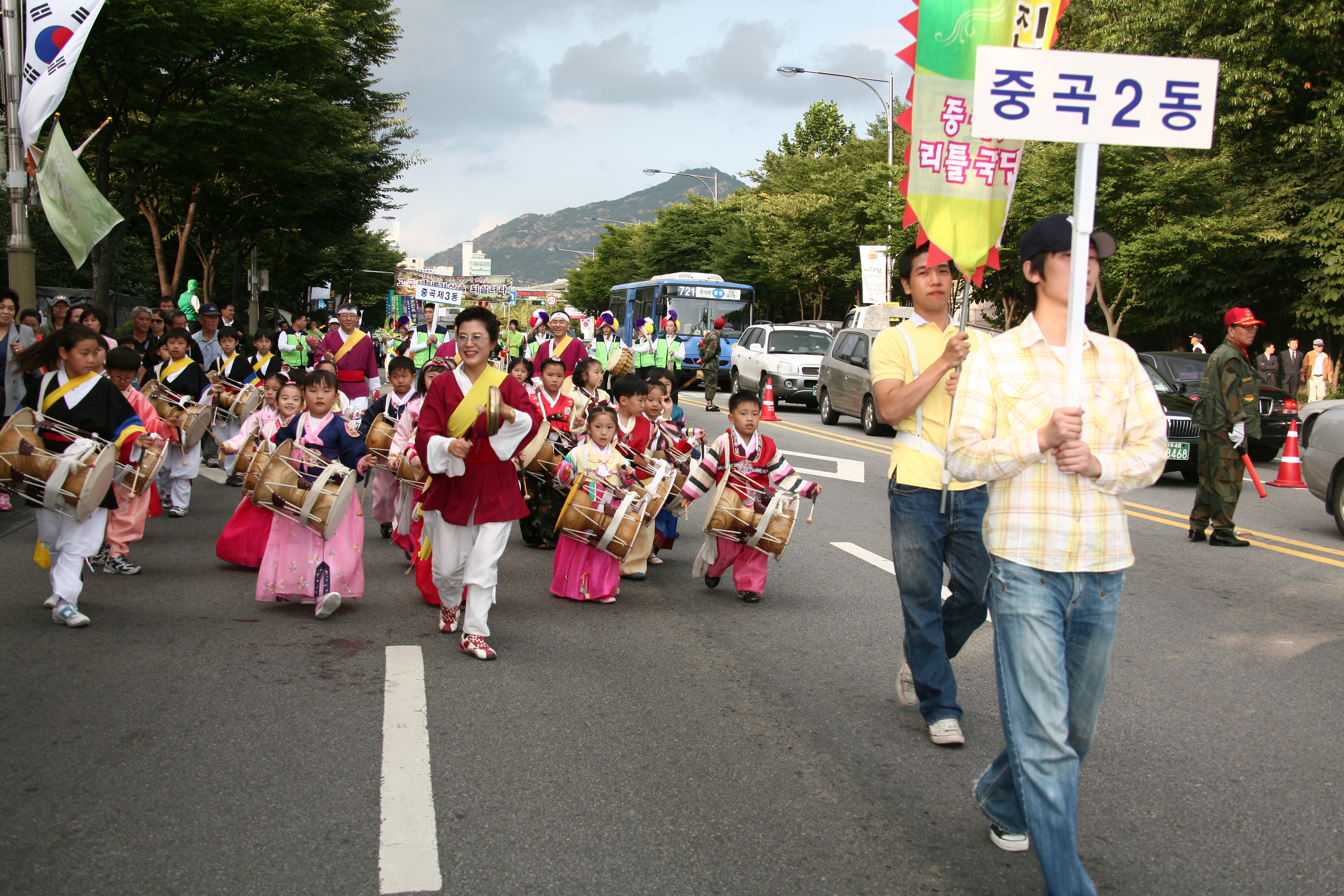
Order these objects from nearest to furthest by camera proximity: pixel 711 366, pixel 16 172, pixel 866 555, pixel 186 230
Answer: pixel 866 555 < pixel 16 172 < pixel 711 366 < pixel 186 230

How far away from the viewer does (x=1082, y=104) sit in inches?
117

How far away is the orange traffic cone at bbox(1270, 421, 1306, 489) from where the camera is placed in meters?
13.1

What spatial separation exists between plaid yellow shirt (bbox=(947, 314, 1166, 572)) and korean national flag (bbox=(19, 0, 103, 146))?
12760 mm

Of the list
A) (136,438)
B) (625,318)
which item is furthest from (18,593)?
(625,318)

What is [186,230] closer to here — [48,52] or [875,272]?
[48,52]

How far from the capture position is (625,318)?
36.0 metres

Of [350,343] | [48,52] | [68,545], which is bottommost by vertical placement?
[68,545]

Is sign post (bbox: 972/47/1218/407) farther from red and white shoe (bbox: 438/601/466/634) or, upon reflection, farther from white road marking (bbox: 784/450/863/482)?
white road marking (bbox: 784/450/863/482)

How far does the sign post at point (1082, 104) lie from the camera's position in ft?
9.62

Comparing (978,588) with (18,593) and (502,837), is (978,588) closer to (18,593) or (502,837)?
(502,837)

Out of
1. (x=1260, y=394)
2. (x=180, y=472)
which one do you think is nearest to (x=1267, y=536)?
(x=1260, y=394)

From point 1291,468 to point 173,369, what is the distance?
12172 mm

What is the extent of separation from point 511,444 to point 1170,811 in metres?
3.26

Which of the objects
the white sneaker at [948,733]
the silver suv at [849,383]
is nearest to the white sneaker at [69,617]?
the white sneaker at [948,733]
